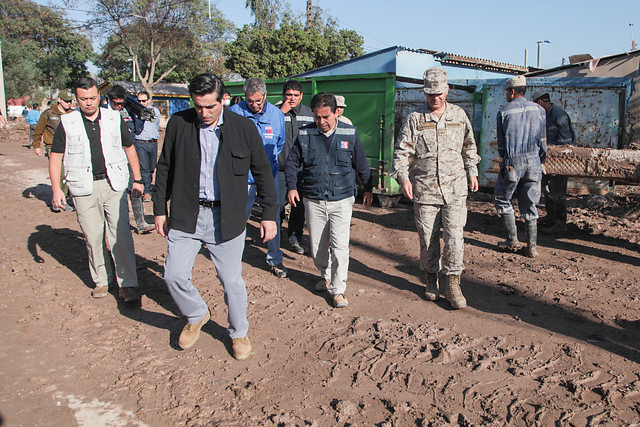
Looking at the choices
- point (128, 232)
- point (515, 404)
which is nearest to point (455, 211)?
point (515, 404)

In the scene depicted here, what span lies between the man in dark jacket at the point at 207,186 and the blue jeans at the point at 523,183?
3.36 meters

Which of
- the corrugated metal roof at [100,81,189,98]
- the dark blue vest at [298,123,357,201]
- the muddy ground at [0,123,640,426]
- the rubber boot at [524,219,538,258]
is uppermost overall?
the corrugated metal roof at [100,81,189,98]

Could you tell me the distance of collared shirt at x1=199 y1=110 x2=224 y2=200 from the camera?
329 cm

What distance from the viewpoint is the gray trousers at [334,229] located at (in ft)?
14.5

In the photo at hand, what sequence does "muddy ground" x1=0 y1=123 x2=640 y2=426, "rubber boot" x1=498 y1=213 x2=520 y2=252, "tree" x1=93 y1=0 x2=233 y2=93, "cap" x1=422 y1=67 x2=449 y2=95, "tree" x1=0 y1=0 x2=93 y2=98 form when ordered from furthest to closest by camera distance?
"tree" x1=0 y1=0 x2=93 y2=98
"tree" x1=93 y1=0 x2=233 y2=93
"rubber boot" x1=498 y1=213 x2=520 y2=252
"cap" x1=422 y1=67 x2=449 y2=95
"muddy ground" x1=0 y1=123 x2=640 y2=426

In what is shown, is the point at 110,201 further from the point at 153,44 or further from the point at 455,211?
the point at 153,44

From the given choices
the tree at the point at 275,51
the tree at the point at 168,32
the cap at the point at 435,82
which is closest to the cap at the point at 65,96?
the cap at the point at 435,82

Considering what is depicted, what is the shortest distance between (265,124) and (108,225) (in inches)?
68.1

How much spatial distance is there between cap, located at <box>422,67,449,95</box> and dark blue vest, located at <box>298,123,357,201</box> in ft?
2.46

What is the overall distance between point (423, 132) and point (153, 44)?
33753mm

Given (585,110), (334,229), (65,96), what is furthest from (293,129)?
(585,110)

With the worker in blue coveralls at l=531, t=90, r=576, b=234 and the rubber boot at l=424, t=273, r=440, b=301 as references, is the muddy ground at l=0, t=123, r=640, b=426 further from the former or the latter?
the worker in blue coveralls at l=531, t=90, r=576, b=234

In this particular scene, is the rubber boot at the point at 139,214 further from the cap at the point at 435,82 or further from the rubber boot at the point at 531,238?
the rubber boot at the point at 531,238

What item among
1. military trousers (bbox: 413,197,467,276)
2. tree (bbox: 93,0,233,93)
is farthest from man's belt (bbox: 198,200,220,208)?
tree (bbox: 93,0,233,93)
